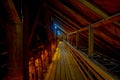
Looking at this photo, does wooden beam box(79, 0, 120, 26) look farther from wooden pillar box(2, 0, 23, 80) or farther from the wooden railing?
wooden pillar box(2, 0, 23, 80)

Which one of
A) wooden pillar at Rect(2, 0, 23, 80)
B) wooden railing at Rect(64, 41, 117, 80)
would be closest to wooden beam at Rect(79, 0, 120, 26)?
wooden railing at Rect(64, 41, 117, 80)

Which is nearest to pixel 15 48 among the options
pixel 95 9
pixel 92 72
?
pixel 95 9

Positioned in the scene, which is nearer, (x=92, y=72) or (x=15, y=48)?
(x=15, y=48)

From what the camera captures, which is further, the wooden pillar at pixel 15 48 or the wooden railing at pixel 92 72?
the wooden pillar at pixel 15 48

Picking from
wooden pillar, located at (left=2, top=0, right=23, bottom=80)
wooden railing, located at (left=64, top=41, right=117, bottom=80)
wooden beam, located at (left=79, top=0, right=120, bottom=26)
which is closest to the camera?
wooden railing, located at (left=64, top=41, right=117, bottom=80)

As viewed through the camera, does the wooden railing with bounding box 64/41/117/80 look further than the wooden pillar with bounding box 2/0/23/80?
No

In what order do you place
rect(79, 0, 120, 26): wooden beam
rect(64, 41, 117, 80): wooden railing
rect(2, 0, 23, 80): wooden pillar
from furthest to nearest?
rect(79, 0, 120, 26): wooden beam
rect(2, 0, 23, 80): wooden pillar
rect(64, 41, 117, 80): wooden railing

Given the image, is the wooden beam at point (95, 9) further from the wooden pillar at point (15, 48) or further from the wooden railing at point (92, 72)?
the wooden pillar at point (15, 48)

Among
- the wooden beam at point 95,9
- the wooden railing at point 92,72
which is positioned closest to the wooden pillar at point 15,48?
the wooden beam at point 95,9

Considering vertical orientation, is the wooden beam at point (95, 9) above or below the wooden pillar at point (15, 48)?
above

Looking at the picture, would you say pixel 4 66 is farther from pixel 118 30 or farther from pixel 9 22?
pixel 118 30

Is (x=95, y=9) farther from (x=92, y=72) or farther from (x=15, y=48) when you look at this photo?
(x=92, y=72)

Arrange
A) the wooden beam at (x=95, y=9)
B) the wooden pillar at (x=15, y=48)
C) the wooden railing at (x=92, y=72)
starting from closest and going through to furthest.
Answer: the wooden railing at (x=92, y=72), the wooden pillar at (x=15, y=48), the wooden beam at (x=95, y=9)

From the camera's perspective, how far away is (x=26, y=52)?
2.82 metres
